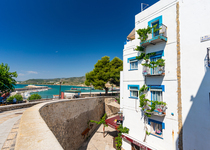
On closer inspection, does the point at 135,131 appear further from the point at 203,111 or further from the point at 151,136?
the point at 203,111

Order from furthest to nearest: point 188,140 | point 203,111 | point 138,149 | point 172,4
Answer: point 138,149 < point 172,4 < point 188,140 < point 203,111

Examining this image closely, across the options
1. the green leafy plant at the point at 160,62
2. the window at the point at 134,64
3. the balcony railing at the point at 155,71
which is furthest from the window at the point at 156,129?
the window at the point at 134,64

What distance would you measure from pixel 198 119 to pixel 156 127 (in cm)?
311

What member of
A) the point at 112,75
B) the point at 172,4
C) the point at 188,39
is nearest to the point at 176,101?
the point at 188,39

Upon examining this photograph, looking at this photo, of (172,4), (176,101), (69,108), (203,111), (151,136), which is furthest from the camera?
(69,108)

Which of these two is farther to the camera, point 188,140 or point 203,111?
point 188,140

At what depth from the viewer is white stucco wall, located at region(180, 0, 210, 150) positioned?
647 cm

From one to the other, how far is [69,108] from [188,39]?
1360cm

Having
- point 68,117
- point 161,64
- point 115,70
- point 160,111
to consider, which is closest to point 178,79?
point 161,64

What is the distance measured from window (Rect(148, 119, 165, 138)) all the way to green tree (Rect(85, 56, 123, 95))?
54.3 ft

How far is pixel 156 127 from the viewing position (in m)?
8.88

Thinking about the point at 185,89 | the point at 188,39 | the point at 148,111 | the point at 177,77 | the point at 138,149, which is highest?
the point at 188,39

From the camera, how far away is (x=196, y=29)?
Result: 6.92 m

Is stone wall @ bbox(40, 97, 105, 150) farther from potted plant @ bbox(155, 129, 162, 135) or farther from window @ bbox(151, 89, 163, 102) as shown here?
window @ bbox(151, 89, 163, 102)
